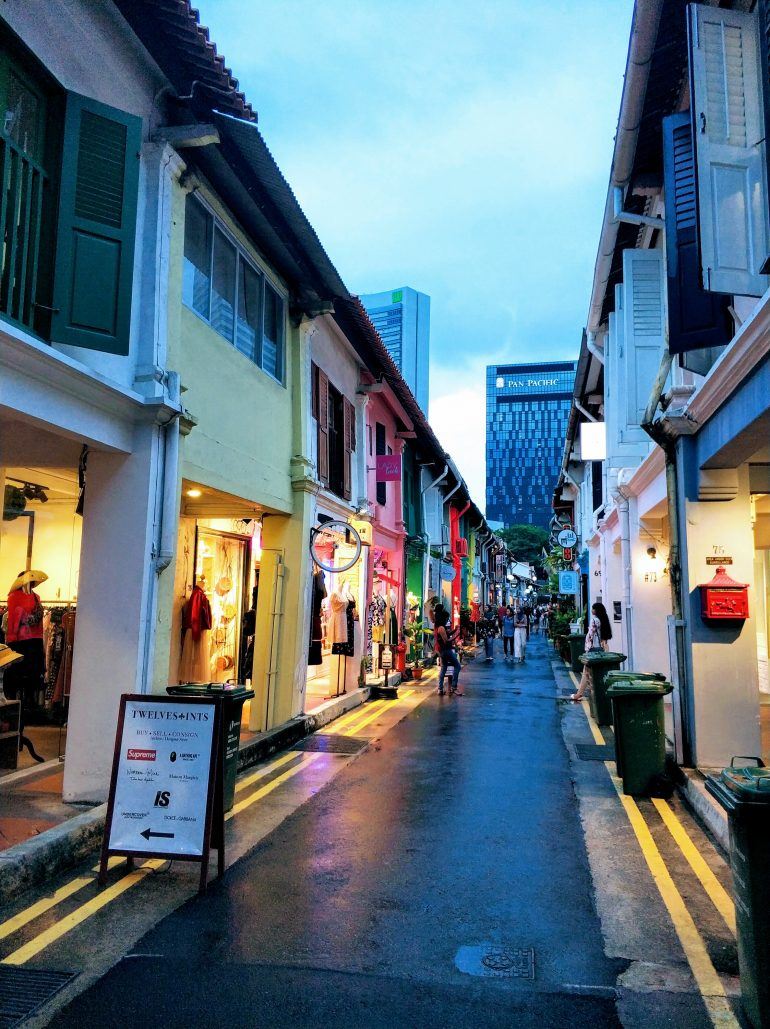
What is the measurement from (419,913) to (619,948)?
1188 millimetres

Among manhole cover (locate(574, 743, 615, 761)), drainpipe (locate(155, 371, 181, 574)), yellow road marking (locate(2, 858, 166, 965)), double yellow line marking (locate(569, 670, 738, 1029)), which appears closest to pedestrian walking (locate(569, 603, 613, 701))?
manhole cover (locate(574, 743, 615, 761))

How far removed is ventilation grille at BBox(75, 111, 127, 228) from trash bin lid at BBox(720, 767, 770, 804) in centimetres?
608

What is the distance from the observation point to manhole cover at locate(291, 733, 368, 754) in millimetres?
9784

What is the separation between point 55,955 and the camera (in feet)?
13.4

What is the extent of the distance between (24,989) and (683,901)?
391 cm

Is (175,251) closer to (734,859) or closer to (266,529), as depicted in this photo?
(266,529)

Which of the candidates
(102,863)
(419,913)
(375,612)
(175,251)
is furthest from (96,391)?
(375,612)

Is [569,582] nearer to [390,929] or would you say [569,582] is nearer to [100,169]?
[100,169]

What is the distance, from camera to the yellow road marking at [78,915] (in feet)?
13.5

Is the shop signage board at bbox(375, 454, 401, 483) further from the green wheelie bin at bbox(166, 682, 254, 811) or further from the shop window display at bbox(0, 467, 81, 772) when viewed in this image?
the green wheelie bin at bbox(166, 682, 254, 811)

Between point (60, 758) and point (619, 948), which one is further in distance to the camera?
point (60, 758)

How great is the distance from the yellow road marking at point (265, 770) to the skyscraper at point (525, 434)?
171 meters

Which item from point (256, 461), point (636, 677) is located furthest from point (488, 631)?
point (636, 677)

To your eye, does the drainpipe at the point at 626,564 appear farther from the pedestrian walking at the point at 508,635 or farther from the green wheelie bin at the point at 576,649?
the pedestrian walking at the point at 508,635
